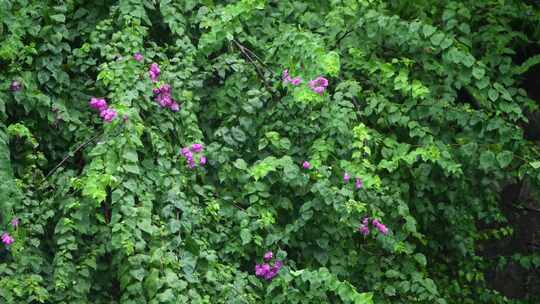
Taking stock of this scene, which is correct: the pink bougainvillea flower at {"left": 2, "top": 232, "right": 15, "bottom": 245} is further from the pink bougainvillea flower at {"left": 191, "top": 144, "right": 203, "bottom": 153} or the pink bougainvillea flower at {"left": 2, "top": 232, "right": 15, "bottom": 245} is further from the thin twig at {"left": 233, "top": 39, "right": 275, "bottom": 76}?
the thin twig at {"left": 233, "top": 39, "right": 275, "bottom": 76}

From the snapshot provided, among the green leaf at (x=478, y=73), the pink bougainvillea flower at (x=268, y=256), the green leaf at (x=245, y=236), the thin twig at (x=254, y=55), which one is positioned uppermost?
the thin twig at (x=254, y=55)

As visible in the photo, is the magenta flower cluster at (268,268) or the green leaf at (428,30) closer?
the magenta flower cluster at (268,268)

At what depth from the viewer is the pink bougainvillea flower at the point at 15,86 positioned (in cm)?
407

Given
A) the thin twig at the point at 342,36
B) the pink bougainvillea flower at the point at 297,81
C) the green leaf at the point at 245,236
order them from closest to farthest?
the green leaf at the point at 245,236 < the pink bougainvillea flower at the point at 297,81 < the thin twig at the point at 342,36

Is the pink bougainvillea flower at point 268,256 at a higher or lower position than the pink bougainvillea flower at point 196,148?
lower

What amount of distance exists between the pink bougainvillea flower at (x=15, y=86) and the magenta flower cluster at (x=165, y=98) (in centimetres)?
61

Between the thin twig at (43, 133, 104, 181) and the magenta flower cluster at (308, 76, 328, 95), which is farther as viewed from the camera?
the magenta flower cluster at (308, 76, 328, 95)

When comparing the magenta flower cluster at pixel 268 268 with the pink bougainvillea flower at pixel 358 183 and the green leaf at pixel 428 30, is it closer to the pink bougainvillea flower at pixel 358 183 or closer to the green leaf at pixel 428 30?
the pink bougainvillea flower at pixel 358 183

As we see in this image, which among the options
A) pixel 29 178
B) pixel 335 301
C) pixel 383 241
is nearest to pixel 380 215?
pixel 383 241

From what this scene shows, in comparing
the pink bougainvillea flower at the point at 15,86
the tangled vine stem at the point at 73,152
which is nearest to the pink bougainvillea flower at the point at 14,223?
the tangled vine stem at the point at 73,152

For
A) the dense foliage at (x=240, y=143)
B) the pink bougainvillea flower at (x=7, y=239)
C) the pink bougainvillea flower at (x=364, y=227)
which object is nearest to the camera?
the pink bougainvillea flower at (x=7, y=239)

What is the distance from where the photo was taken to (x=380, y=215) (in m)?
4.35

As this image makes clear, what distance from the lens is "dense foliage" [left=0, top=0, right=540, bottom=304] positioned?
3744 mm

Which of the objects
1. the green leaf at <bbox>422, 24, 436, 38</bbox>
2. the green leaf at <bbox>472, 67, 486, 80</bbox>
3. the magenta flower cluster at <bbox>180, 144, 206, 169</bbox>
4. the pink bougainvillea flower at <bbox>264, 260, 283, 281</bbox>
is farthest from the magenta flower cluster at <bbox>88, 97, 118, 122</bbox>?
the green leaf at <bbox>472, 67, 486, 80</bbox>
